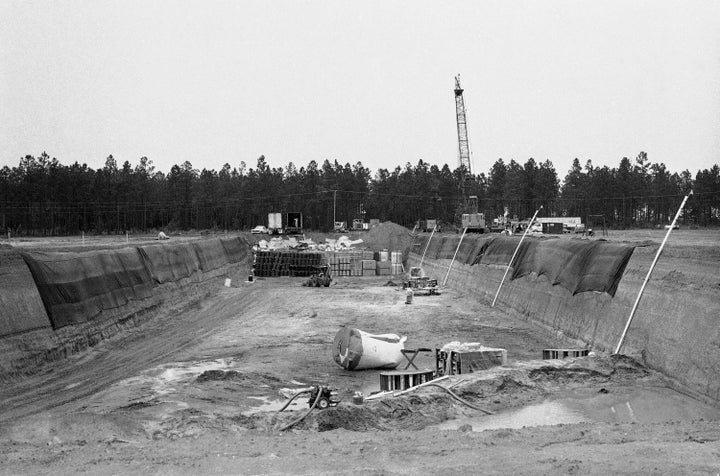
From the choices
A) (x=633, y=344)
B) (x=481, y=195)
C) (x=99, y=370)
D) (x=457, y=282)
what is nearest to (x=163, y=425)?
(x=99, y=370)

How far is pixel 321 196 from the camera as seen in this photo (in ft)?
422

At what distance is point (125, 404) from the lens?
15.1 meters

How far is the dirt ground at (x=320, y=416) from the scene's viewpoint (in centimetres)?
930

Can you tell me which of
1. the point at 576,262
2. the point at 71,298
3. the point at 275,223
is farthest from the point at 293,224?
the point at 576,262

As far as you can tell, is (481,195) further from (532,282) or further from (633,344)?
(633,344)

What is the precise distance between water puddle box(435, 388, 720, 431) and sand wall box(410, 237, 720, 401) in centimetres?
88

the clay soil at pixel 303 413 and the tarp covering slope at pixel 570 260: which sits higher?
the tarp covering slope at pixel 570 260

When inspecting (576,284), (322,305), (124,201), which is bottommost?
(322,305)

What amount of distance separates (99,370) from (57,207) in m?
92.8

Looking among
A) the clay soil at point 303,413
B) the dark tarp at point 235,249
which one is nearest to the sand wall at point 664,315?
the clay soil at point 303,413

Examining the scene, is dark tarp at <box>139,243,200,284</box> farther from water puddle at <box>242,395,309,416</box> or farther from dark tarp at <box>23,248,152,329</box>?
water puddle at <box>242,395,309,416</box>

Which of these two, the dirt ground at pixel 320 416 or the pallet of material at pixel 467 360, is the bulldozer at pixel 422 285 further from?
the pallet of material at pixel 467 360

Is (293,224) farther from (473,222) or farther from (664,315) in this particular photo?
(664,315)

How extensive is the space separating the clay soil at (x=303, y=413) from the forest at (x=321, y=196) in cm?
8633
